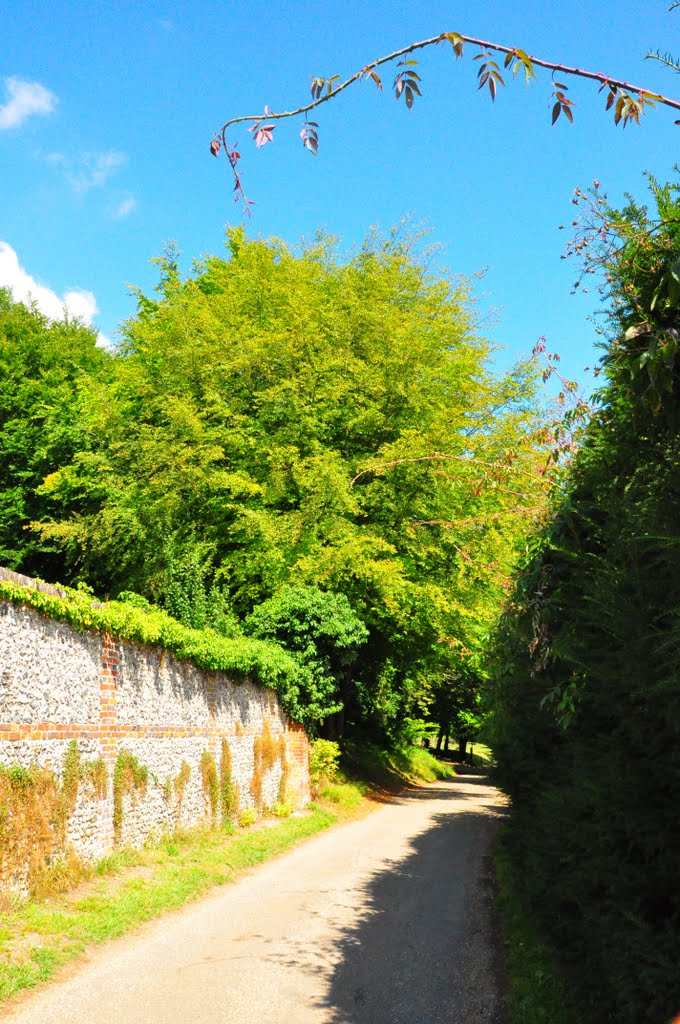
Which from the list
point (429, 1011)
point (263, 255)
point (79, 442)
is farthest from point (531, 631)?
point (79, 442)

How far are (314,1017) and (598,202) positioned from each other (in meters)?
5.92

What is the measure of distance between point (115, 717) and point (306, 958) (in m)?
4.12

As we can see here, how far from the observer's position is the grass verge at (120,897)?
22.1ft

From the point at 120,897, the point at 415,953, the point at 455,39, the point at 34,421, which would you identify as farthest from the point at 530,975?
the point at 34,421

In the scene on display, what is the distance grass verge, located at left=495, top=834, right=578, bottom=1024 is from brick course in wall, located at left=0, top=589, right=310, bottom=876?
16.1ft

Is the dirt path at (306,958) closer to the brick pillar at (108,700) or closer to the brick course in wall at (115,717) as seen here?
the brick course in wall at (115,717)

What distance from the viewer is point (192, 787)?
12.6 metres

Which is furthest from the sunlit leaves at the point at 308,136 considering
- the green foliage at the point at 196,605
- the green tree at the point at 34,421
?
the green tree at the point at 34,421

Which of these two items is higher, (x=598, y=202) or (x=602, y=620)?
(x=598, y=202)

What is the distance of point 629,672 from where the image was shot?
4.29 meters

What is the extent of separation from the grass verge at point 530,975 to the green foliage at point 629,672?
0.80 feet

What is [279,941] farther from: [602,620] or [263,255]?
[263,255]

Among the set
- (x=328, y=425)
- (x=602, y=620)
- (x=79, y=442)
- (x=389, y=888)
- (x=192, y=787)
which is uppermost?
(x=79, y=442)

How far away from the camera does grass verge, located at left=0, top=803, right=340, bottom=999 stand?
6727 mm
